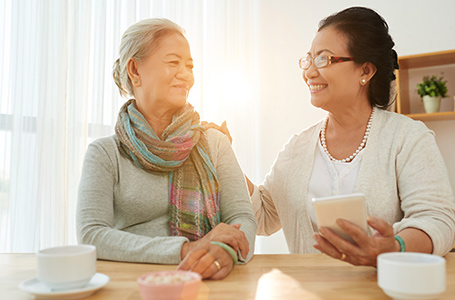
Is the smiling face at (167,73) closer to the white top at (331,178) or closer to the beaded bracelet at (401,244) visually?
the white top at (331,178)

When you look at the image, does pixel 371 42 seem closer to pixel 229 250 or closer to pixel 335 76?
pixel 335 76

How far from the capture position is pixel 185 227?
1361 mm

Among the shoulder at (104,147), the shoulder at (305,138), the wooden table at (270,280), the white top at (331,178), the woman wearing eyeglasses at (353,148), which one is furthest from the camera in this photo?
the shoulder at (305,138)

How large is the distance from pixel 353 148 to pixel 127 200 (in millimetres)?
912

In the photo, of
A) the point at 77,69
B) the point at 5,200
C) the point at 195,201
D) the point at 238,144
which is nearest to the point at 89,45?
the point at 77,69

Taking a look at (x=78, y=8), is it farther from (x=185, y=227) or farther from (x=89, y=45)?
(x=185, y=227)

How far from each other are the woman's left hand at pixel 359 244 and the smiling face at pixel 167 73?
771 millimetres

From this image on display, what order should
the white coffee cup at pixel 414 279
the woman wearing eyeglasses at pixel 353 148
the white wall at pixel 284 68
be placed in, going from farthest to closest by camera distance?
the white wall at pixel 284 68
the woman wearing eyeglasses at pixel 353 148
the white coffee cup at pixel 414 279

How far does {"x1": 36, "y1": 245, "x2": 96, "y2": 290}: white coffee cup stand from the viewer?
0.74 m

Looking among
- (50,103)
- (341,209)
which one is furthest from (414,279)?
(50,103)

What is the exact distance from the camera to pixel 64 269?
74cm

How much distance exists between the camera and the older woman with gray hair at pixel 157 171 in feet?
3.95

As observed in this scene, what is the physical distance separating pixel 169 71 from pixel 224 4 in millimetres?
2301

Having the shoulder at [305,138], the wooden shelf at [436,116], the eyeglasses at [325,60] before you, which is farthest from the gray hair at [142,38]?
the wooden shelf at [436,116]
